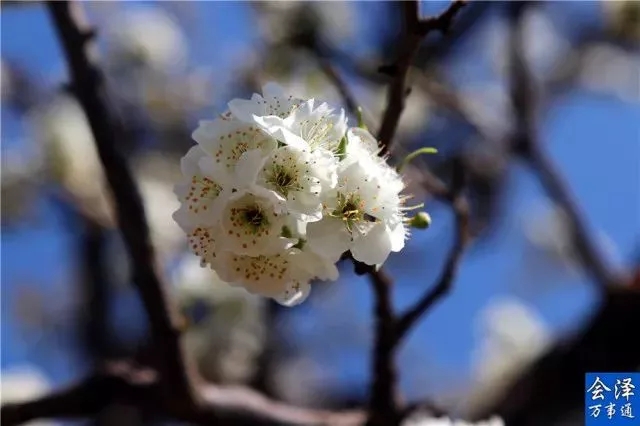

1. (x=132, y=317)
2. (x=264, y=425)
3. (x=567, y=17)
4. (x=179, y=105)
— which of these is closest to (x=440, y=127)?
(x=567, y=17)

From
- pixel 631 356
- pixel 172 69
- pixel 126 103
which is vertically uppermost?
pixel 172 69

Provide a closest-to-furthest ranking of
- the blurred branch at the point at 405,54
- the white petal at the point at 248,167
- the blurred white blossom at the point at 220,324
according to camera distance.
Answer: the white petal at the point at 248,167, the blurred branch at the point at 405,54, the blurred white blossom at the point at 220,324

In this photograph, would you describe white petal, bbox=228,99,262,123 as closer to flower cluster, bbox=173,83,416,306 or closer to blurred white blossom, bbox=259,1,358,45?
flower cluster, bbox=173,83,416,306

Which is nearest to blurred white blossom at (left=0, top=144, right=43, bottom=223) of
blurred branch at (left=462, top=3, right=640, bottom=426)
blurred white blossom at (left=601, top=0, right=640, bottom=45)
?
blurred branch at (left=462, top=3, right=640, bottom=426)

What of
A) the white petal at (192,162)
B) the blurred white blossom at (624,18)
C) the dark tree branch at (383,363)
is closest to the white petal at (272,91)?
the white petal at (192,162)

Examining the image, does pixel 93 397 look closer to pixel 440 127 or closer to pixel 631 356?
pixel 631 356

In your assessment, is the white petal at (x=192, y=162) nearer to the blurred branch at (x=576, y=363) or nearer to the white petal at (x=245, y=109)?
the white petal at (x=245, y=109)
